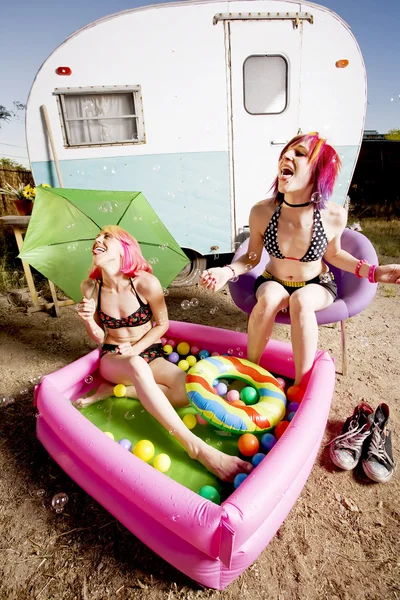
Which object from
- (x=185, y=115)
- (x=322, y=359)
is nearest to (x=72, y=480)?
(x=322, y=359)

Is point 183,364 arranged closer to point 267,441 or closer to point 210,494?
point 267,441

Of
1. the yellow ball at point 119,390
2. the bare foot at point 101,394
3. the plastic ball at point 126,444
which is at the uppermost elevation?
the yellow ball at point 119,390

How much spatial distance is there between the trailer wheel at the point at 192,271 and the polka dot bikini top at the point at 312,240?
2.18m

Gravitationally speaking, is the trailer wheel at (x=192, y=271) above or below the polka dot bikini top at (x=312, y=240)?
below

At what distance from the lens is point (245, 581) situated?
126cm

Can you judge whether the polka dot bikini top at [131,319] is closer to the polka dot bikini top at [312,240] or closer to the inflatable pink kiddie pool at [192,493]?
the inflatable pink kiddie pool at [192,493]

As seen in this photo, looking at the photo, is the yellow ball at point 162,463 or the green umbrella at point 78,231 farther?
the green umbrella at point 78,231

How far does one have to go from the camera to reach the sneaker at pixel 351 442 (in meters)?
1.67

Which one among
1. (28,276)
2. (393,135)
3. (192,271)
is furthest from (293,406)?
(393,135)

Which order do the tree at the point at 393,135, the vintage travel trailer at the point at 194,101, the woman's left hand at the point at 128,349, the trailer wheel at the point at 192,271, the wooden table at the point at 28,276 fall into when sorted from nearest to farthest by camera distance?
the woman's left hand at the point at 128,349
the vintage travel trailer at the point at 194,101
the wooden table at the point at 28,276
the trailer wheel at the point at 192,271
the tree at the point at 393,135

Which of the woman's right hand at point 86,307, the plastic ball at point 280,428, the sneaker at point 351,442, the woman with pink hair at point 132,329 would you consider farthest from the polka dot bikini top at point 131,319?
the sneaker at point 351,442

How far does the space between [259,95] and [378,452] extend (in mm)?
3230

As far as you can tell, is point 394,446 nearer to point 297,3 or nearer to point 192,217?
point 192,217

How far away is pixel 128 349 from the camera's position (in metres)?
1.82
